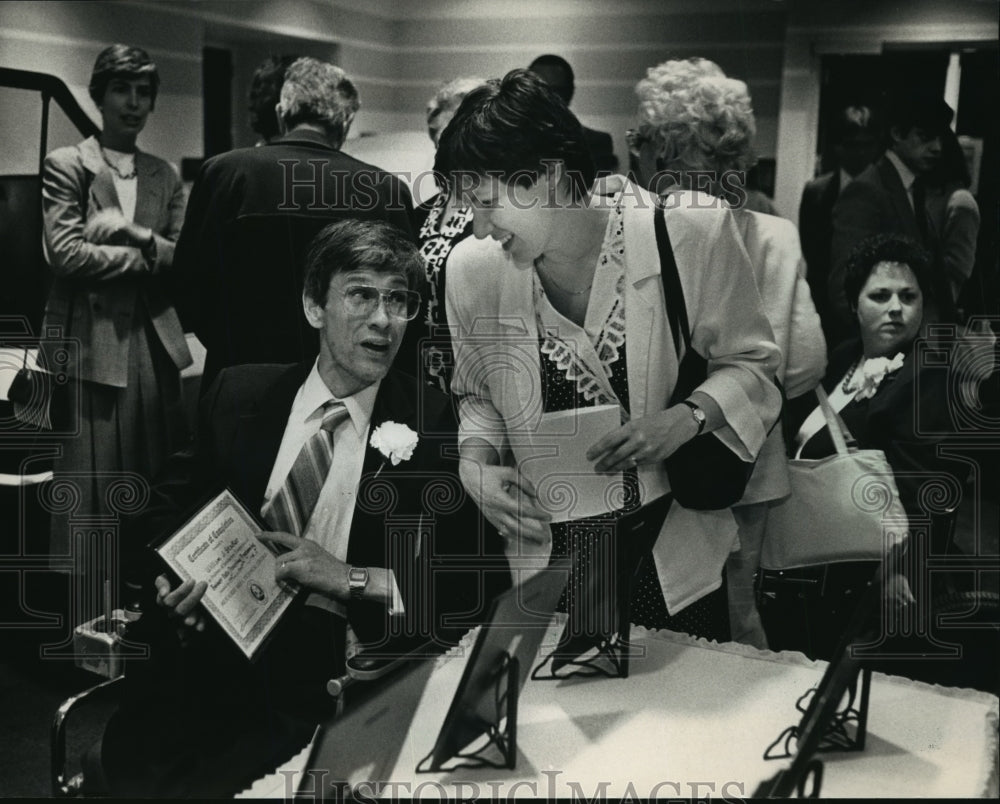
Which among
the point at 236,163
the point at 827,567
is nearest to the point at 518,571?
the point at 827,567

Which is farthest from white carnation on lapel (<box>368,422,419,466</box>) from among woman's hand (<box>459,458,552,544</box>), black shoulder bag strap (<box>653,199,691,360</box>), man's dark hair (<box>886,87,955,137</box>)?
man's dark hair (<box>886,87,955,137</box>)

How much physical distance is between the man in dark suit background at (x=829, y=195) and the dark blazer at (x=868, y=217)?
1 centimetres

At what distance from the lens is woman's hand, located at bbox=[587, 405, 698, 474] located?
5.54 ft

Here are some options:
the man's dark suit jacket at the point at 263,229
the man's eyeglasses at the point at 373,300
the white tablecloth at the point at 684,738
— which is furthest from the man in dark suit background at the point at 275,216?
the white tablecloth at the point at 684,738

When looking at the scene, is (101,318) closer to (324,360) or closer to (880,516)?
(324,360)

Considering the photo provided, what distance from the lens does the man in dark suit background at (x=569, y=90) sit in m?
1.88

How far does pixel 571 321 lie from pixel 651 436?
0.70 feet

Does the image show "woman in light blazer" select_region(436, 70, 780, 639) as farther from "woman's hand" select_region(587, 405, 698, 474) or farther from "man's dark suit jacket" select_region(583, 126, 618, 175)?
"man's dark suit jacket" select_region(583, 126, 618, 175)

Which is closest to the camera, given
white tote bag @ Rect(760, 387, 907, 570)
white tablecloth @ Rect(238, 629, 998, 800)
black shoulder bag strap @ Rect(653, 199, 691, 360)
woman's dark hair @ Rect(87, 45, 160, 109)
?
white tablecloth @ Rect(238, 629, 998, 800)

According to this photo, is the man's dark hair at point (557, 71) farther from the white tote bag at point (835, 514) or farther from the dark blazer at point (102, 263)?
the white tote bag at point (835, 514)

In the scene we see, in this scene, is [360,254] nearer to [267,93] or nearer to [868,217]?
[267,93]

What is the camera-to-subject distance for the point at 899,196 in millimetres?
2068

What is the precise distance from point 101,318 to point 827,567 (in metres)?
1.38

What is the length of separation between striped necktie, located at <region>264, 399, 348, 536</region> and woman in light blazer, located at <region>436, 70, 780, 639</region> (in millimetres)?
208
